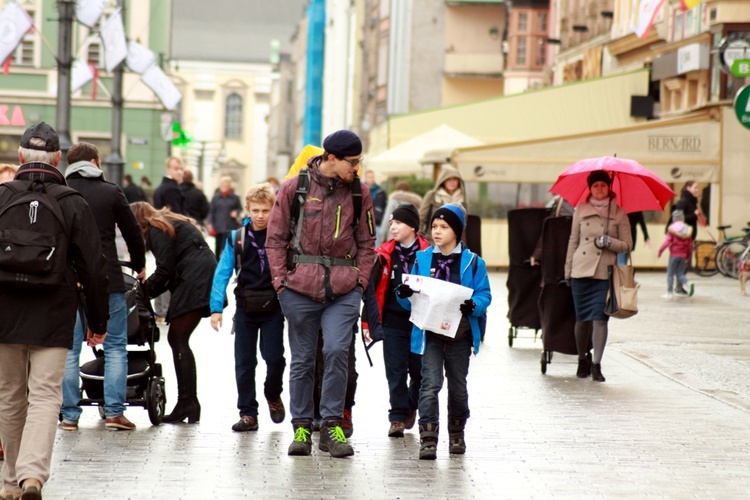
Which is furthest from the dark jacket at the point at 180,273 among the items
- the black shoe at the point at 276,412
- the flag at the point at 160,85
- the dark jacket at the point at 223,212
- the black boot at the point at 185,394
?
the flag at the point at 160,85

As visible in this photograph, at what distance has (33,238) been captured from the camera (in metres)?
6.63

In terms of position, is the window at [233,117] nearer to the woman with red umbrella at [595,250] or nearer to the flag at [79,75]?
the flag at [79,75]

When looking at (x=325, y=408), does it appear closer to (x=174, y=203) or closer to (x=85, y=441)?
(x=85, y=441)

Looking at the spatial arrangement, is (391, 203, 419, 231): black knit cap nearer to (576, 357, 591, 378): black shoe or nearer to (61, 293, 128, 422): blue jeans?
(61, 293, 128, 422): blue jeans

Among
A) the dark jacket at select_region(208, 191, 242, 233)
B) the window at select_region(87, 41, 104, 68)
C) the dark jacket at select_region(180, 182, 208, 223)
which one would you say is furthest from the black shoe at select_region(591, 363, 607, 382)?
the window at select_region(87, 41, 104, 68)

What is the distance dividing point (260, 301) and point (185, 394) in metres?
0.89

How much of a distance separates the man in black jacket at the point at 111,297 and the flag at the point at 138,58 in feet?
75.2

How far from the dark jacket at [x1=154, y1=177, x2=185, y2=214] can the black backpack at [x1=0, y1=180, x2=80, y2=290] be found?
495 inches

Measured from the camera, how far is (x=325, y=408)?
27.6 ft

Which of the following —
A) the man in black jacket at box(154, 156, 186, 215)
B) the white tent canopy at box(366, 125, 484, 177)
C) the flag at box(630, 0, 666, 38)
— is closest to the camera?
the man in black jacket at box(154, 156, 186, 215)

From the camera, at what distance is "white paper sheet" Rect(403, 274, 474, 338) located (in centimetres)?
834

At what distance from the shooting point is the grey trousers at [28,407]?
660 cm

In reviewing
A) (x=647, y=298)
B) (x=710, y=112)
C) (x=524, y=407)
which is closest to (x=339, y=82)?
(x=710, y=112)

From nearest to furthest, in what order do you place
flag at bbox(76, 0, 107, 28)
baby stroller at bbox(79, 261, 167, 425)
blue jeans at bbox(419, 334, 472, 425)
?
1. blue jeans at bbox(419, 334, 472, 425)
2. baby stroller at bbox(79, 261, 167, 425)
3. flag at bbox(76, 0, 107, 28)
